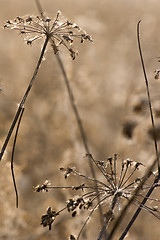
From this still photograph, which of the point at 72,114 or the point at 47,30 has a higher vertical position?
the point at 72,114

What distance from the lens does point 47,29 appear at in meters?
2.12

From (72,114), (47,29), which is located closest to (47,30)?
(47,29)

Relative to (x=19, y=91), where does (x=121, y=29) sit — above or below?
above

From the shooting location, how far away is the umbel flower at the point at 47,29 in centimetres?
205

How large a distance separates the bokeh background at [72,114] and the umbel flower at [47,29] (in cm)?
35

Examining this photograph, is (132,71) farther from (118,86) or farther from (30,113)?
(30,113)

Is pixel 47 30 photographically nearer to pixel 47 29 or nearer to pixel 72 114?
pixel 47 29

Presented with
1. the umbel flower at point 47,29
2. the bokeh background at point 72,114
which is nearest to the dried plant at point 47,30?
the umbel flower at point 47,29

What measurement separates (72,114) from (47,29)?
3.08 metres

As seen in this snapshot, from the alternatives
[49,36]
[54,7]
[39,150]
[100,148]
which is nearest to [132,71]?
[100,148]

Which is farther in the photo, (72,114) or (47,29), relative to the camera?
(72,114)

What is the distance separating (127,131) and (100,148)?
12.5 feet

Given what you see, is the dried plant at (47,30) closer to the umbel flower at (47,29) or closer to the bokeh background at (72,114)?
the umbel flower at (47,29)

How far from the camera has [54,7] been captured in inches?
471
